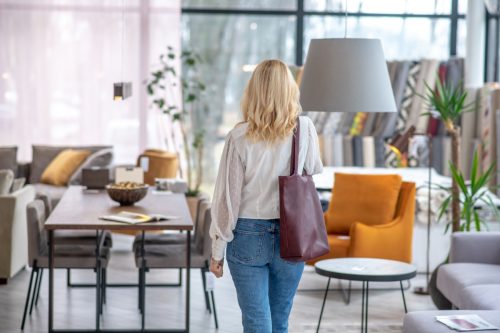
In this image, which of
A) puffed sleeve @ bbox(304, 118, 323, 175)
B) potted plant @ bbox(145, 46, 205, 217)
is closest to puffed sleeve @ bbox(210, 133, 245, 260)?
puffed sleeve @ bbox(304, 118, 323, 175)

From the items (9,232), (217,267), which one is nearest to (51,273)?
(9,232)

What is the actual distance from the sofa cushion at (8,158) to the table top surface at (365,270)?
488 centimetres

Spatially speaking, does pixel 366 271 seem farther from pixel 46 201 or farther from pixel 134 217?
pixel 46 201

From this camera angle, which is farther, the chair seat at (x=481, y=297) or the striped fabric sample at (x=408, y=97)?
the striped fabric sample at (x=408, y=97)

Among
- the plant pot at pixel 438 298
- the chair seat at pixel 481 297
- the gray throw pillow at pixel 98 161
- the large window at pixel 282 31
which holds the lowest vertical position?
the plant pot at pixel 438 298

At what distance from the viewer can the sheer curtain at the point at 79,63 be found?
1017cm

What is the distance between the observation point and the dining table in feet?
16.9

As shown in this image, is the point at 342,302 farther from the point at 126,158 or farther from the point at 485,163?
the point at 126,158

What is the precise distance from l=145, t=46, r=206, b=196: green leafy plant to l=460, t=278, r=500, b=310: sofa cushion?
4.32 m

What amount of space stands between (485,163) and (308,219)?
5.93m

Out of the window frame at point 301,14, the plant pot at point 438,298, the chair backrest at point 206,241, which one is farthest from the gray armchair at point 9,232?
the window frame at point 301,14

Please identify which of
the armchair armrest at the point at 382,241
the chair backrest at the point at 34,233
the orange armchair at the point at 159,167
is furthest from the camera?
the orange armchair at the point at 159,167

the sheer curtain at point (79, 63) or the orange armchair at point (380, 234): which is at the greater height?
the sheer curtain at point (79, 63)

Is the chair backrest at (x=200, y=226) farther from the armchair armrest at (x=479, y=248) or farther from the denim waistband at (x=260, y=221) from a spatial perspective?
the denim waistband at (x=260, y=221)
